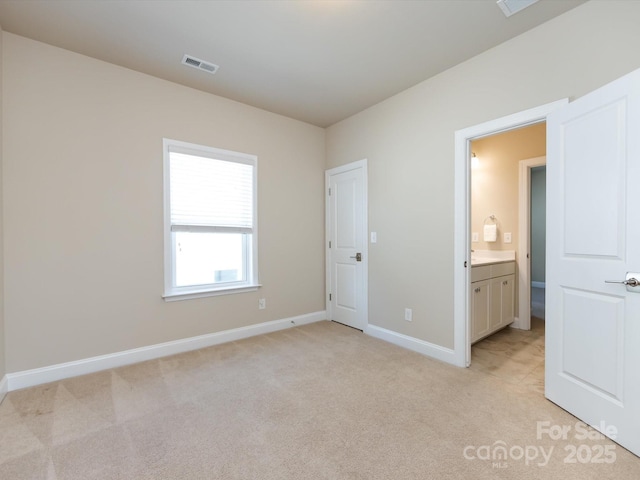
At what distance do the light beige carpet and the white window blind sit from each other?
4.83 ft

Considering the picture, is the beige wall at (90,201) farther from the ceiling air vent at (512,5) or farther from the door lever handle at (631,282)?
the door lever handle at (631,282)

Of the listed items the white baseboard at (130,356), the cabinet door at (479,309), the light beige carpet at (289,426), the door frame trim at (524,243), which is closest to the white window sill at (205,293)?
the white baseboard at (130,356)

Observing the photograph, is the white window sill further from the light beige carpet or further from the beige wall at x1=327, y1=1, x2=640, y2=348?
the beige wall at x1=327, y1=1, x2=640, y2=348

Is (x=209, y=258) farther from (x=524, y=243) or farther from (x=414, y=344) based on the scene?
(x=524, y=243)

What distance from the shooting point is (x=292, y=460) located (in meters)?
1.60

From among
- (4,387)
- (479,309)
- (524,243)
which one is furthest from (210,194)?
(524,243)

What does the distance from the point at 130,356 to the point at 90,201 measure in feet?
4.83

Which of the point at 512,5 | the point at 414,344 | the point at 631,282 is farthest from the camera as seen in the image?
the point at 414,344

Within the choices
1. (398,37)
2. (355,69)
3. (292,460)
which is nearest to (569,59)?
(398,37)

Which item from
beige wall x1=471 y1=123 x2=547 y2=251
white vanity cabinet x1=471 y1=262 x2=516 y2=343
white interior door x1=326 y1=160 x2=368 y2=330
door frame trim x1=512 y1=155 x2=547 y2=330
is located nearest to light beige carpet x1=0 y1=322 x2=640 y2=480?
white vanity cabinet x1=471 y1=262 x2=516 y2=343

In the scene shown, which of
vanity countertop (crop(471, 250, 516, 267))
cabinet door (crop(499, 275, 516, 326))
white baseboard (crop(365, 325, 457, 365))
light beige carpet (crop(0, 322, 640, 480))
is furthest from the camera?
vanity countertop (crop(471, 250, 516, 267))

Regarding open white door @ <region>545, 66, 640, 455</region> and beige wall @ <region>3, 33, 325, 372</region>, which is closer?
open white door @ <region>545, 66, 640, 455</region>

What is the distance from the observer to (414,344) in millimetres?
3152

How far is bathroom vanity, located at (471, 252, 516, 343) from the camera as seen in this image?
3160 mm
